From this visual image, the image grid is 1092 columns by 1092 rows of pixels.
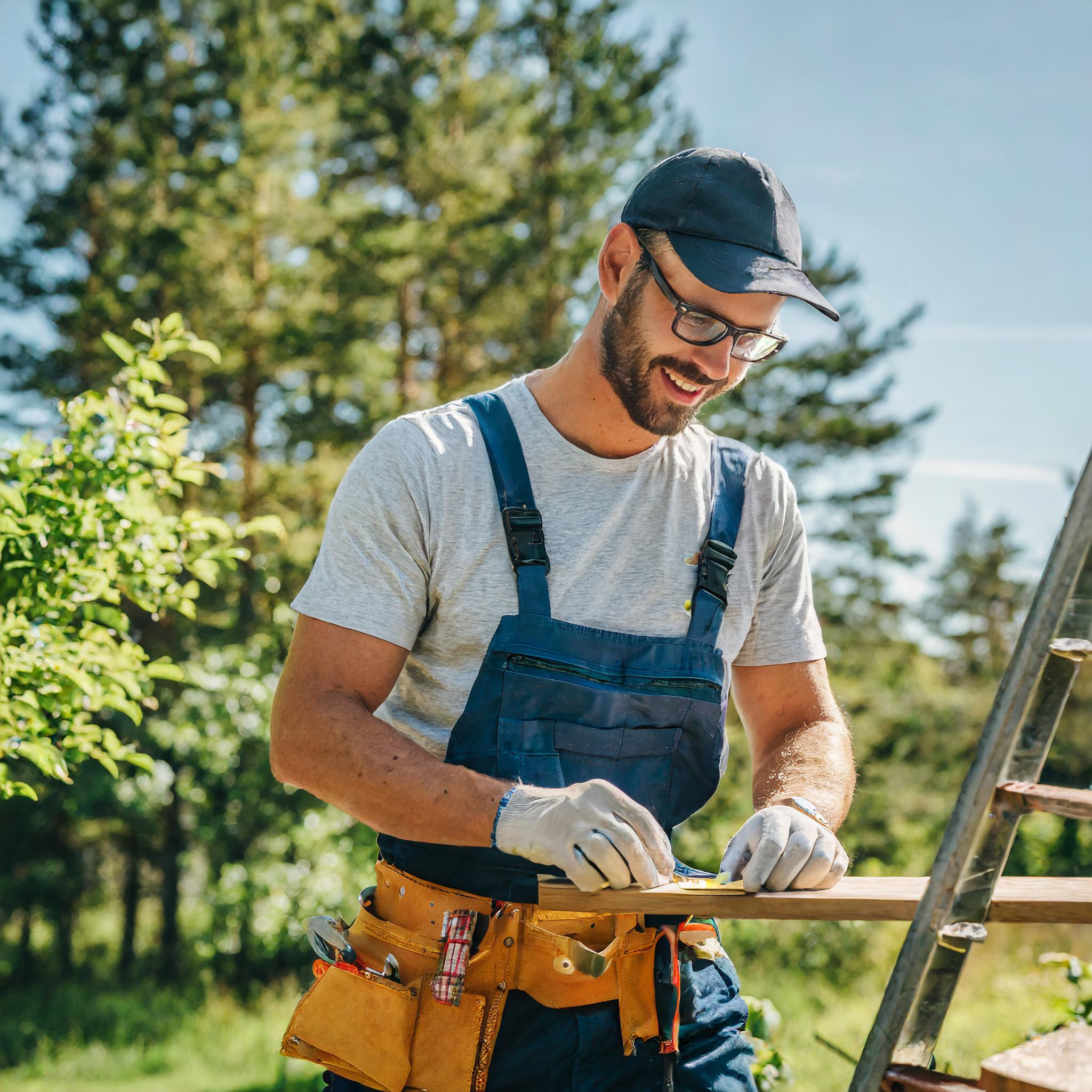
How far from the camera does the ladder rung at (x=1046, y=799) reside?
1.19m

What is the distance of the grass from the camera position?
8547mm

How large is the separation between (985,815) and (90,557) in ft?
6.95

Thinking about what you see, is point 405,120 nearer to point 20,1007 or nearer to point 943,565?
point 20,1007

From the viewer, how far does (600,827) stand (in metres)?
1.56

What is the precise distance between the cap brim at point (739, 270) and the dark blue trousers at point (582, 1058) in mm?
1332

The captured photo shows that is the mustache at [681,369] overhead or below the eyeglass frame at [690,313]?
below

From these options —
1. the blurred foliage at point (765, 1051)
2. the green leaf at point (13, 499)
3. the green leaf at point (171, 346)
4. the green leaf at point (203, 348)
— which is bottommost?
the blurred foliage at point (765, 1051)

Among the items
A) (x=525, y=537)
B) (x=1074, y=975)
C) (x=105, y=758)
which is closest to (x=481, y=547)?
(x=525, y=537)

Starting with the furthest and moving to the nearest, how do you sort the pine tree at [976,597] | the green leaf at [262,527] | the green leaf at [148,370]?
the pine tree at [976,597] → the green leaf at [262,527] → the green leaf at [148,370]

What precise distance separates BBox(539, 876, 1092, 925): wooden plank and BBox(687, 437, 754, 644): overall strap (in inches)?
22.1

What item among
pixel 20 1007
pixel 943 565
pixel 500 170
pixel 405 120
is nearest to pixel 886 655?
pixel 500 170

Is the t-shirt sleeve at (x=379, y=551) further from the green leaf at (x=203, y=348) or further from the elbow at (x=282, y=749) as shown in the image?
the green leaf at (x=203, y=348)

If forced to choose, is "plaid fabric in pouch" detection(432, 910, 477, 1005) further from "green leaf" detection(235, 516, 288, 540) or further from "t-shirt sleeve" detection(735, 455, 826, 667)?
"green leaf" detection(235, 516, 288, 540)

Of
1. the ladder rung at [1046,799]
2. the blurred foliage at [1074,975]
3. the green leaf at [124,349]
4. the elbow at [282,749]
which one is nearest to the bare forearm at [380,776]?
the elbow at [282,749]
